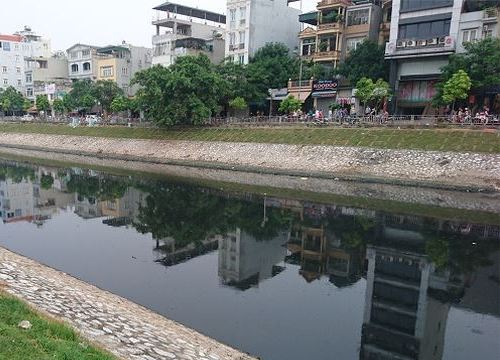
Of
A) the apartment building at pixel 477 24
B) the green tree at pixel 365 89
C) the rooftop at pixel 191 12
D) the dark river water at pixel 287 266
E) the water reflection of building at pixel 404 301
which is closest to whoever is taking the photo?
the water reflection of building at pixel 404 301

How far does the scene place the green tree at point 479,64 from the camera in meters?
41.1

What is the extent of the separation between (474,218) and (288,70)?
42.0m

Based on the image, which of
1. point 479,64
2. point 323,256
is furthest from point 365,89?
point 323,256

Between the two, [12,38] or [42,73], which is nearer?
[42,73]

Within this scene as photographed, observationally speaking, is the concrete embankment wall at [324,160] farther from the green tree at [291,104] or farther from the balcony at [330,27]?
the balcony at [330,27]

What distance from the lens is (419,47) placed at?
48.4 meters

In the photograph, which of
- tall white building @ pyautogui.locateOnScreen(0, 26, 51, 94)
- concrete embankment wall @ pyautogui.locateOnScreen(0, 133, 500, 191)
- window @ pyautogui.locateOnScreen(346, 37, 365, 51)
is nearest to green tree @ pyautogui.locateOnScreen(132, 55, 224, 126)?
concrete embankment wall @ pyautogui.locateOnScreen(0, 133, 500, 191)

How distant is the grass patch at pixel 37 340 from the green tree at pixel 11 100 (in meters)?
100

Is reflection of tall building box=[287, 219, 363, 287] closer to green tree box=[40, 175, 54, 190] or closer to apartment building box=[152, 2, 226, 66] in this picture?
green tree box=[40, 175, 54, 190]

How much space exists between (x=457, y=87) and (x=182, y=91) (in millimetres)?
32137

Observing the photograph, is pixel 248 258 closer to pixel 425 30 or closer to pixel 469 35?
pixel 469 35

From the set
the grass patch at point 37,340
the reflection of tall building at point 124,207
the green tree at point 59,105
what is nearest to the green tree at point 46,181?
the reflection of tall building at point 124,207

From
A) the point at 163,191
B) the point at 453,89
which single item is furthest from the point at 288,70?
the point at 163,191

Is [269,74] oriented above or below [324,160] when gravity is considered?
above
